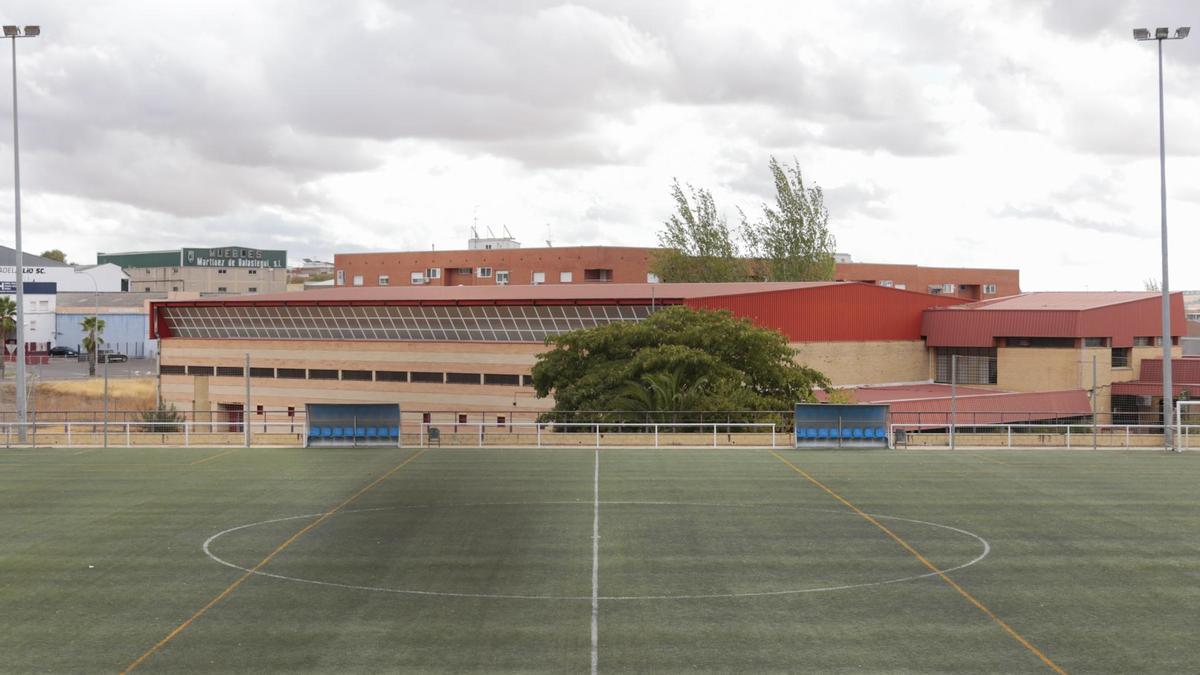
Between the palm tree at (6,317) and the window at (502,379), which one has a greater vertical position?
the palm tree at (6,317)

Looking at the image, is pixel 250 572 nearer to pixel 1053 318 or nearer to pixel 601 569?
pixel 601 569

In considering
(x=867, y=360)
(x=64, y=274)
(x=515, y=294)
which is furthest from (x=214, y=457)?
(x=64, y=274)

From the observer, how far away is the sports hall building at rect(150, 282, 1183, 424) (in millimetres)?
75875

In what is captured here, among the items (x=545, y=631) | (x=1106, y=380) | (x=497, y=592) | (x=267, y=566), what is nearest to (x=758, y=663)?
(x=545, y=631)

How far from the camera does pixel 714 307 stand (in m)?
71.1

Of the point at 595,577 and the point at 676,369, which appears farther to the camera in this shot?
the point at 676,369

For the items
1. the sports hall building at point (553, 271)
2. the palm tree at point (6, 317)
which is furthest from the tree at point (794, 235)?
the palm tree at point (6, 317)

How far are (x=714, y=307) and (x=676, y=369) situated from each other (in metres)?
14.9

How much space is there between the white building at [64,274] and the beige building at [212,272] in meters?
4.10

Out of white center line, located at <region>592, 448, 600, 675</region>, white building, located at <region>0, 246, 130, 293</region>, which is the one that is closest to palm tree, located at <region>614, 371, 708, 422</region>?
white center line, located at <region>592, 448, 600, 675</region>

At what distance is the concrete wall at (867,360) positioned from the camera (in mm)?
76188

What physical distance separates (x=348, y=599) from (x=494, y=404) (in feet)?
190

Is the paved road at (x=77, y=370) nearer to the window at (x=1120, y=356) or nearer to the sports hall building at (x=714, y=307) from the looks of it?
the sports hall building at (x=714, y=307)

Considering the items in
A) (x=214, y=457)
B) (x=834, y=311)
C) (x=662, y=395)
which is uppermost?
(x=834, y=311)
